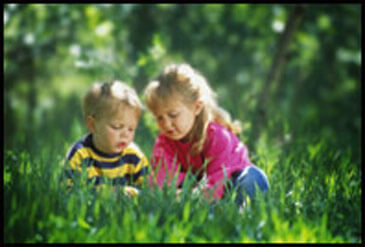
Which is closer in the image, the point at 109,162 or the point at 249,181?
the point at 249,181

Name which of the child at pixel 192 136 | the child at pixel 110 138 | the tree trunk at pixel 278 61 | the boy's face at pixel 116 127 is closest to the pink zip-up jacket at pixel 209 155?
the child at pixel 192 136

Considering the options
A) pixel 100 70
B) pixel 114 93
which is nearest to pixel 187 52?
pixel 100 70

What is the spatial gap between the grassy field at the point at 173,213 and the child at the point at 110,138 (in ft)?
0.63

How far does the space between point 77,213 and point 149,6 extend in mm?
2835

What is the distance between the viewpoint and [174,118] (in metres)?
2.47

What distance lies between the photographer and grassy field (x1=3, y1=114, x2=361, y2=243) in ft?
5.53

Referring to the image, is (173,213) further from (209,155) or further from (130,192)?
(209,155)

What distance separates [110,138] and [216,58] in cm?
302

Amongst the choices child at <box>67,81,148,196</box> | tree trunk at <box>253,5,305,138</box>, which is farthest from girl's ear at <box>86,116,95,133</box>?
tree trunk at <box>253,5,305,138</box>

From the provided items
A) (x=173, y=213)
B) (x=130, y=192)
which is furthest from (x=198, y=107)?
(x=173, y=213)

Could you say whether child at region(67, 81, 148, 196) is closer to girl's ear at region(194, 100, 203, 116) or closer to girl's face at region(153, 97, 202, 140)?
girl's face at region(153, 97, 202, 140)

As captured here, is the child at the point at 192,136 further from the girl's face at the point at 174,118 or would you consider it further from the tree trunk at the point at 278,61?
the tree trunk at the point at 278,61

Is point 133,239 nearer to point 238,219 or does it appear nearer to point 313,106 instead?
point 238,219

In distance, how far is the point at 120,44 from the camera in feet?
15.0
